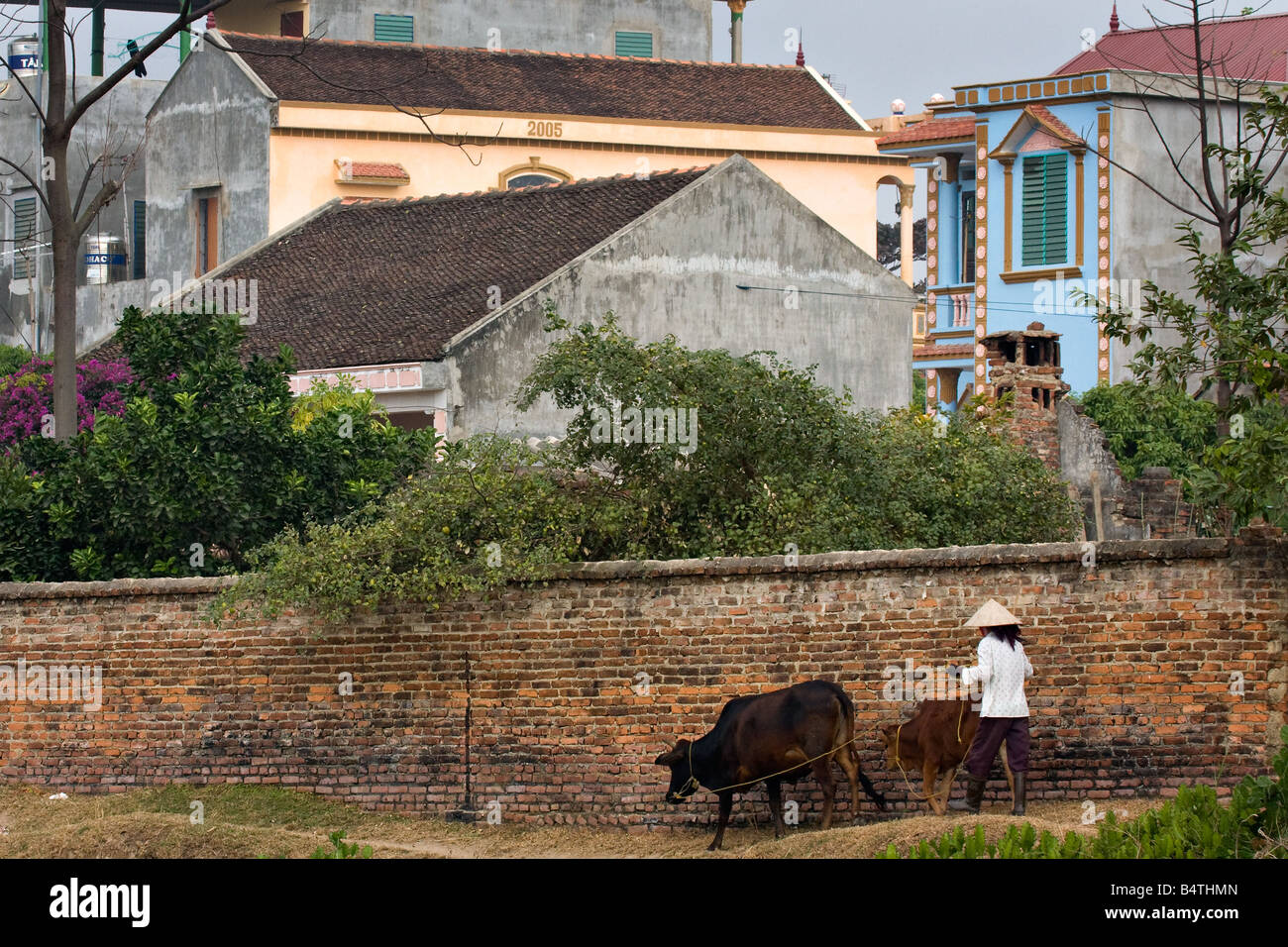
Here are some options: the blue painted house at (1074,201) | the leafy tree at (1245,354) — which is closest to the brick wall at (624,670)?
the leafy tree at (1245,354)

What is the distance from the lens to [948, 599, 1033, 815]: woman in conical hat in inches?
513

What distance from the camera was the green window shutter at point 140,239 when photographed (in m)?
40.1

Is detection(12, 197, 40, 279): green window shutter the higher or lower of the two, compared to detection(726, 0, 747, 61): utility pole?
lower

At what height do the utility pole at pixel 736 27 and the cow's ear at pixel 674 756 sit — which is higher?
the utility pole at pixel 736 27

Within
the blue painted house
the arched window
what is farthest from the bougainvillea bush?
the blue painted house

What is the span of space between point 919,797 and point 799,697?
3.72 feet

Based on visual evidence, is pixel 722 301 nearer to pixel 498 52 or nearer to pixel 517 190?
pixel 517 190

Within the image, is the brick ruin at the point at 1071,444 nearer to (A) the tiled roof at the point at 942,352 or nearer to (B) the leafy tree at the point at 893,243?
(A) the tiled roof at the point at 942,352

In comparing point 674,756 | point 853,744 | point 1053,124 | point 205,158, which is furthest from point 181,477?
point 1053,124

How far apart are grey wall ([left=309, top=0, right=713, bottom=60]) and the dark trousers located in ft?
101

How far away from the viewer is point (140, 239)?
4112cm

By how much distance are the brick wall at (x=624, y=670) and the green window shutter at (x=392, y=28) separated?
26.3 m

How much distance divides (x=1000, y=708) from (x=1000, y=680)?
0.63 feet

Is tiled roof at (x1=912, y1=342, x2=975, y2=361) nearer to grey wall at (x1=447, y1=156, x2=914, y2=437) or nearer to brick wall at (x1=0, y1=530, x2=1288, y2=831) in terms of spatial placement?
grey wall at (x1=447, y1=156, x2=914, y2=437)
